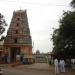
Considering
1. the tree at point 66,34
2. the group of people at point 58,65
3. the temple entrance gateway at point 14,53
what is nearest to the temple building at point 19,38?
the temple entrance gateway at point 14,53

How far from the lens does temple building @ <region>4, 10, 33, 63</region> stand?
7944cm

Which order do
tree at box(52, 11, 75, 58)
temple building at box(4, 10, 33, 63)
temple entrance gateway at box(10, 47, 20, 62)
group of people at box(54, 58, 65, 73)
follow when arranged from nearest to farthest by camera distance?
group of people at box(54, 58, 65, 73)
tree at box(52, 11, 75, 58)
temple building at box(4, 10, 33, 63)
temple entrance gateway at box(10, 47, 20, 62)

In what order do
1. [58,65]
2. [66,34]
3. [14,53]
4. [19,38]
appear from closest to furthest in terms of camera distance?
[58,65], [66,34], [19,38], [14,53]

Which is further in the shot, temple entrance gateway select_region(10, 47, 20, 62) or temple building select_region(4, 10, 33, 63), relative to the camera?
temple entrance gateway select_region(10, 47, 20, 62)

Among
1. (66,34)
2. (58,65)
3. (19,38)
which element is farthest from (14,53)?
(58,65)

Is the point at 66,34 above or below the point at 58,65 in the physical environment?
above

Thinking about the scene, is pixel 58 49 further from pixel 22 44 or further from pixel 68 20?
pixel 22 44

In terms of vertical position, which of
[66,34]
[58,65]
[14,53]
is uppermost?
[66,34]

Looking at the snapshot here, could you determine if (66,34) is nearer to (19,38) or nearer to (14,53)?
(19,38)

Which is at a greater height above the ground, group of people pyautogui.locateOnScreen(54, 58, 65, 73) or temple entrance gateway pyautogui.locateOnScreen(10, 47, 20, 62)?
temple entrance gateway pyautogui.locateOnScreen(10, 47, 20, 62)

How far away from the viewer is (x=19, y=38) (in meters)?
79.9

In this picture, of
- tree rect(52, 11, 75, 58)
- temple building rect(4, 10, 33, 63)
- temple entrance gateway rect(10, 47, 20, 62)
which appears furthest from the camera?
temple entrance gateway rect(10, 47, 20, 62)

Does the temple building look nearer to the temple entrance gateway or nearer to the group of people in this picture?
the temple entrance gateway

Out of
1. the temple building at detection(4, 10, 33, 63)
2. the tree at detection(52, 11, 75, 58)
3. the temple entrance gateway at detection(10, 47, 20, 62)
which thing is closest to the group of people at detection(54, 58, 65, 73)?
the tree at detection(52, 11, 75, 58)
